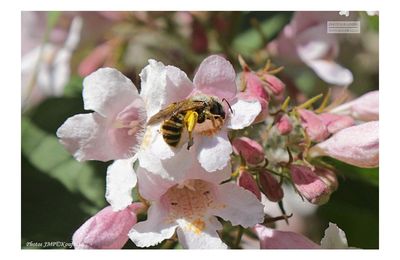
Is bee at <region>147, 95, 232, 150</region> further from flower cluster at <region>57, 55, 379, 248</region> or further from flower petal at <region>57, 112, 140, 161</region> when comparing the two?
flower petal at <region>57, 112, 140, 161</region>

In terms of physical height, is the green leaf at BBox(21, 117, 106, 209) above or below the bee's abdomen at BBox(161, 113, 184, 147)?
below

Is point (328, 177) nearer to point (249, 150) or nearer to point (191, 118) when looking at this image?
point (249, 150)

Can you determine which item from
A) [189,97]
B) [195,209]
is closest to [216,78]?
[189,97]

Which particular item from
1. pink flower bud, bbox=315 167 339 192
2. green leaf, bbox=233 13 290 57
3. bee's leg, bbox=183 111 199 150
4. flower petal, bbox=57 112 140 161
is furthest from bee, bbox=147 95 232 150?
green leaf, bbox=233 13 290 57

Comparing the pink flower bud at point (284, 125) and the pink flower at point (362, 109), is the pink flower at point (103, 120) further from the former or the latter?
the pink flower at point (362, 109)

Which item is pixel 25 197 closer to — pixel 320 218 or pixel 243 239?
pixel 243 239

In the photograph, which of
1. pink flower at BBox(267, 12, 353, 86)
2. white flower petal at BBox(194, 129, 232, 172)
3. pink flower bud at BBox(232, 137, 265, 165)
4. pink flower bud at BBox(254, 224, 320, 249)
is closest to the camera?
white flower petal at BBox(194, 129, 232, 172)
